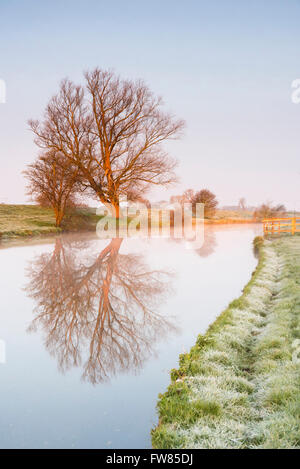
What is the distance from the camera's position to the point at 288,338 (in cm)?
434

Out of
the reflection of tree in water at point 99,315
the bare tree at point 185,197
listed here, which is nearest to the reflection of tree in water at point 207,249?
the reflection of tree in water at point 99,315

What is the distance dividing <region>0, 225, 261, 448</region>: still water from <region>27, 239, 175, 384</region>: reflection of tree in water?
0.05ft

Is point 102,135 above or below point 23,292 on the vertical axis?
above

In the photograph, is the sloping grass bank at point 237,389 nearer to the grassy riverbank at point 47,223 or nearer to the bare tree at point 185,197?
the grassy riverbank at point 47,223

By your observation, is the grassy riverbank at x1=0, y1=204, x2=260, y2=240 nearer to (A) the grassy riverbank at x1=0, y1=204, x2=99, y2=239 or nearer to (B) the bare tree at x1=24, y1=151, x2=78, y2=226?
(A) the grassy riverbank at x1=0, y1=204, x2=99, y2=239

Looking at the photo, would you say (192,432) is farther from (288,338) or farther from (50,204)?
(50,204)

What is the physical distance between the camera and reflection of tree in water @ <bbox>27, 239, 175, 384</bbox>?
3.92 meters

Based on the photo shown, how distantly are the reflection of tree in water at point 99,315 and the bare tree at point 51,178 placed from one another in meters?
17.7

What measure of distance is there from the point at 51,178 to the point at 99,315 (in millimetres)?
22859

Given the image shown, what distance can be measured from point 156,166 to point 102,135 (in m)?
5.54

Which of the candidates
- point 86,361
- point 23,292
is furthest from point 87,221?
point 86,361

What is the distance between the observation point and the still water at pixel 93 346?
2.71 m
